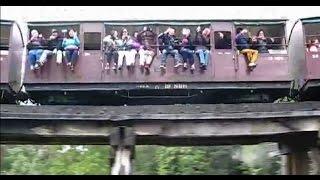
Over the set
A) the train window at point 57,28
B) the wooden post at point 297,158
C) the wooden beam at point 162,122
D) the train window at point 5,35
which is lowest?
the wooden post at point 297,158

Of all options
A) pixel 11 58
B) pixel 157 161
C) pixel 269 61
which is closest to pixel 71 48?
pixel 11 58

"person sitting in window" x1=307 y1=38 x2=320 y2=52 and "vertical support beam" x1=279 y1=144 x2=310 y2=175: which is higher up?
"person sitting in window" x1=307 y1=38 x2=320 y2=52

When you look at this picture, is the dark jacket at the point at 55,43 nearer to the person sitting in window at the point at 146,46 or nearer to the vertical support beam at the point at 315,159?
the person sitting in window at the point at 146,46

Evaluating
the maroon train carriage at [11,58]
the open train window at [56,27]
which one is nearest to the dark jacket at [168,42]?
the open train window at [56,27]

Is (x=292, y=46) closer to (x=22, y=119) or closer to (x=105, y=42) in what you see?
(x=105, y=42)

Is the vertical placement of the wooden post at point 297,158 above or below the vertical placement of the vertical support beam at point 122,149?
below

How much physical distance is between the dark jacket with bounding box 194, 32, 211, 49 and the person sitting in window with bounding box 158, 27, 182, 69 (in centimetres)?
51

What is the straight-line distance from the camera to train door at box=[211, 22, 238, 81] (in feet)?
39.3

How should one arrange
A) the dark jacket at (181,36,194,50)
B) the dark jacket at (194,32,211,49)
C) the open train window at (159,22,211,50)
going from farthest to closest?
the open train window at (159,22,211,50)
the dark jacket at (194,32,211,49)
the dark jacket at (181,36,194,50)

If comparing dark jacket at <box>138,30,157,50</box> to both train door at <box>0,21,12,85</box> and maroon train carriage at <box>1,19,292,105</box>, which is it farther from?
train door at <box>0,21,12,85</box>

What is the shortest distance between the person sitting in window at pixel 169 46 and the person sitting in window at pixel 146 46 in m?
0.23

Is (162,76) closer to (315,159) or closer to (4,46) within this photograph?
(4,46)

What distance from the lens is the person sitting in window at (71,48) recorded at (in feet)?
38.8

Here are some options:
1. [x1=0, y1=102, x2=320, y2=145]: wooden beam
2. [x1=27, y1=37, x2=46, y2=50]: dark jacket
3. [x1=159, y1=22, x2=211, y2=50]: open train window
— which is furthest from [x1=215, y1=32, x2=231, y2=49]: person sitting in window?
[x1=27, y1=37, x2=46, y2=50]: dark jacket
